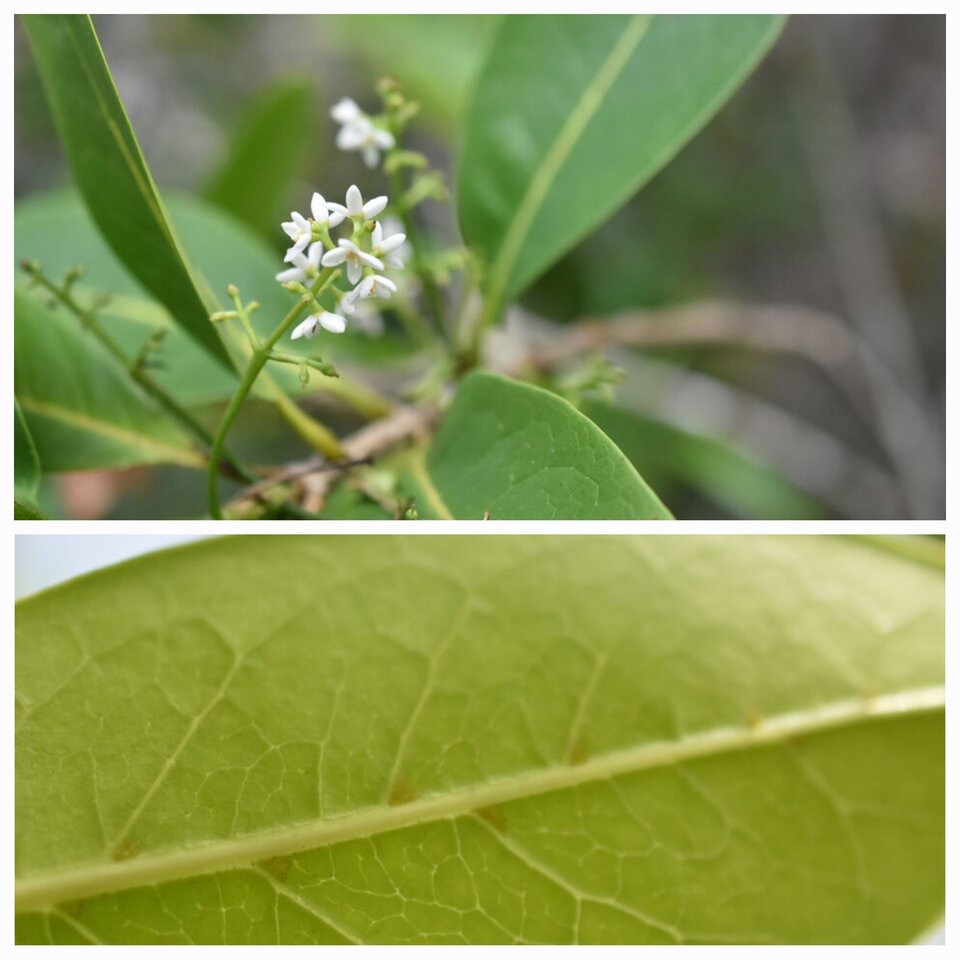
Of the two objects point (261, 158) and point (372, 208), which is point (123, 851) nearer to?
point (372, 208)

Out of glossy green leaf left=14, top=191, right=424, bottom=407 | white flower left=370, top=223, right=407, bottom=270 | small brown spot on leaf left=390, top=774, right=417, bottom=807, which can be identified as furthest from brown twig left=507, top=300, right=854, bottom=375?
small brown spot on leaf left=390, top=774, right=417, bottom=807

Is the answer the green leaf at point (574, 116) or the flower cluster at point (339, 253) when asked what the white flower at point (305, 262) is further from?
the green leaf at point (574, 116)

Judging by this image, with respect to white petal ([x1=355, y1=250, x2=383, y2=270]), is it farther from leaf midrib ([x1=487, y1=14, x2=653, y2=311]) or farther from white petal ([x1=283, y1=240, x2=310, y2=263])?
leaf midrib ([x1=487, y1=14, x2=653, y2=311])

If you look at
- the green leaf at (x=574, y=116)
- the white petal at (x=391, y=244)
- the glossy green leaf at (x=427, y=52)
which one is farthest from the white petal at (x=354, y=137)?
the glossy green leaf at (x=427, y=52)

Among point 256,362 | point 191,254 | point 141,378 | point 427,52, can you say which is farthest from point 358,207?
point 427,52
